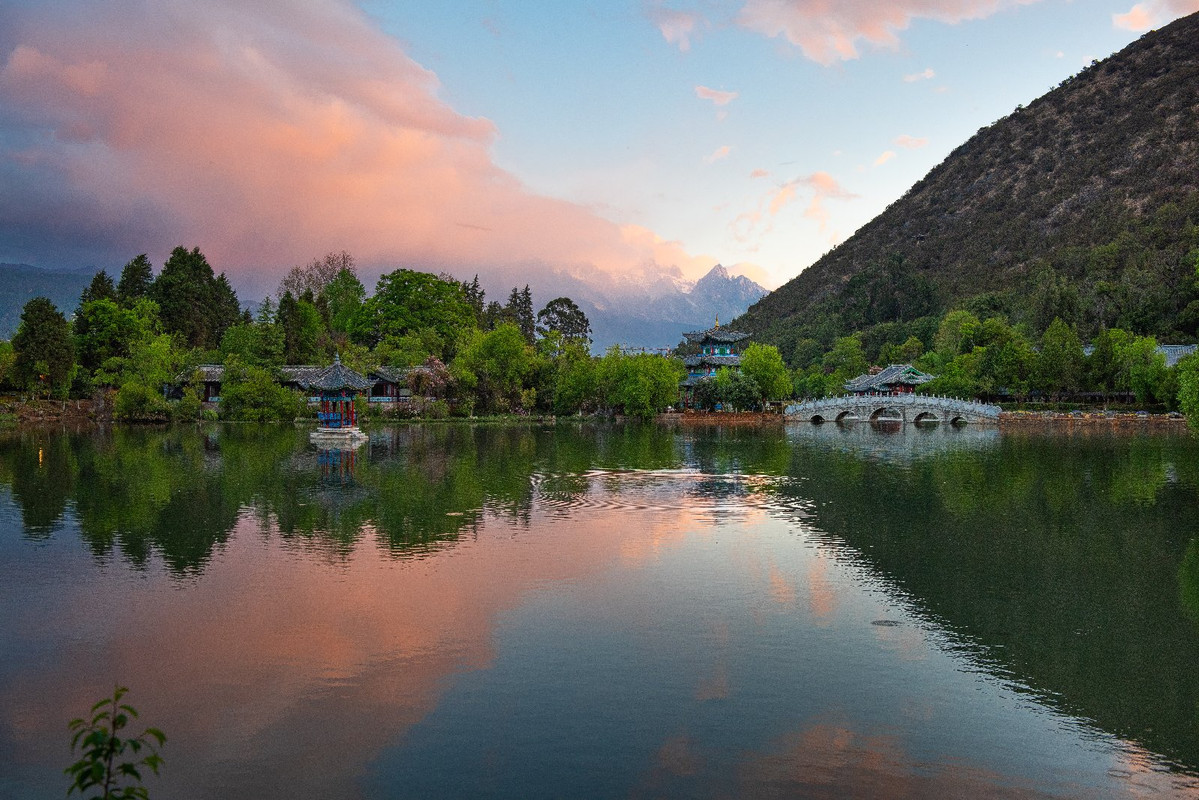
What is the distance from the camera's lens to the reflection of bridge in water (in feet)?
233

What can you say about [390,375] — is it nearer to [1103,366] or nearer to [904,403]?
[904,403]

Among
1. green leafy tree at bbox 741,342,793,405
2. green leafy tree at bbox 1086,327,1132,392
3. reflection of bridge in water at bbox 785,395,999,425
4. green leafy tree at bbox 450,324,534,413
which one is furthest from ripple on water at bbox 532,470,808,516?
green leafy tree at bbox 1086,327,1132,392

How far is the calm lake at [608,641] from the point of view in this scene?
9.15 m

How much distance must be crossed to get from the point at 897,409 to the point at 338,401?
48.8 meters

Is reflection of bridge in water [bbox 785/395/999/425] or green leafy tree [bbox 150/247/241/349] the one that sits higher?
green leafy tree [bbox 150/247/241/349]

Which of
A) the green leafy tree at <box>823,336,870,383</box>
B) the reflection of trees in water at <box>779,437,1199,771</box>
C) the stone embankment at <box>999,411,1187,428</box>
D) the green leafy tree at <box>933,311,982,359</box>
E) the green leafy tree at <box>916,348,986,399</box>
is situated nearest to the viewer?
the reflection of trees in water at <box>779,437,1199,771</box>

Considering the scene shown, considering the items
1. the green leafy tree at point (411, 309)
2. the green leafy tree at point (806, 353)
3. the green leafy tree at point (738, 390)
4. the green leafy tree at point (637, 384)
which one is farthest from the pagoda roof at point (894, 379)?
the green leafy tree at point (411, 309)

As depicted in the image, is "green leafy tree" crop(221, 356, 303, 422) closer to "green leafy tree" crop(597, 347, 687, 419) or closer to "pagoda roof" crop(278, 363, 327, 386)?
"pagoda roof" crop(278, 363, 327, 386)

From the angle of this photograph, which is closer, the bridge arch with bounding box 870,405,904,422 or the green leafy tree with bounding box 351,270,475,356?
the bridge arch with bounding box 870,405,904,422

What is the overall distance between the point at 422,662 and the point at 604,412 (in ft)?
207

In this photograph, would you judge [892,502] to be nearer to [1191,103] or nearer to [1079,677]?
[1079,677]

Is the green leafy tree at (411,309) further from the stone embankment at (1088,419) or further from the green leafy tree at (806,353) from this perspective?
the green leafy tree at (806,353)

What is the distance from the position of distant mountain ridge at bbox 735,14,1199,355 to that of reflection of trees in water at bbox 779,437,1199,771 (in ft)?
224

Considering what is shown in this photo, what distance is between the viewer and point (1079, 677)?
38.1 feet
